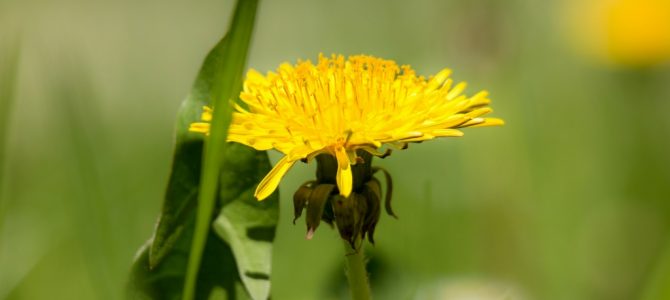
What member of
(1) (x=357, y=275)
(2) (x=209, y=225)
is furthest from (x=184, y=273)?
(1) (x=357, y=275)

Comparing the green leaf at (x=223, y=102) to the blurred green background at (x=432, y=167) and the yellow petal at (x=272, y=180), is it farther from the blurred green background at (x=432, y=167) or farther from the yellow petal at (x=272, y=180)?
the blurred green background at (x=432, y=167)

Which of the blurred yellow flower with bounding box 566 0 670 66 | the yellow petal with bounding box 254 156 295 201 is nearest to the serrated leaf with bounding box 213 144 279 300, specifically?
the yellow petal with bounding box 254 156 295 201

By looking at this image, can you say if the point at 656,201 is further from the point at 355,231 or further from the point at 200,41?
the point at 200,41

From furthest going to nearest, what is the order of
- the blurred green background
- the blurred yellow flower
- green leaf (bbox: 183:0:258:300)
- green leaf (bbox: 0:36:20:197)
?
the blurred yellow flower → the blurred green background → green leaf (bbox: 0:36:20:197) → green leaf (bbox: 183:0:258:300)

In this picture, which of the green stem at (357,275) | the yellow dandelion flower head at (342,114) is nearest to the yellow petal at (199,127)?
the yellow dandelion flower head at (342,114)

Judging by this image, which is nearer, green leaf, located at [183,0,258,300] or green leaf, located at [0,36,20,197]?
green leaf, located at [183,0,258,300]

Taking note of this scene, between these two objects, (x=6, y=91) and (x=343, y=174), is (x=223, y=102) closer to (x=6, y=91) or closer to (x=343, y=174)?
(x=343, y=174)

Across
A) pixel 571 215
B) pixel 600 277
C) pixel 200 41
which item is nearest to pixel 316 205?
pixel 600 277

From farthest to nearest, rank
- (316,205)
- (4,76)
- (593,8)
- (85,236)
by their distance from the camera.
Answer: (593,8) < (85,236) < (4,76) < (316,205)

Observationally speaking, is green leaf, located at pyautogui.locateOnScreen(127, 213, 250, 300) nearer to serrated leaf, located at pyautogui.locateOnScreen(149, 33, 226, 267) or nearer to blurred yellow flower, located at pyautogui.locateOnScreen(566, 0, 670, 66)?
serrated leaf, located at pyautogui.locateOnScreen(149, 33, 226, 267)
